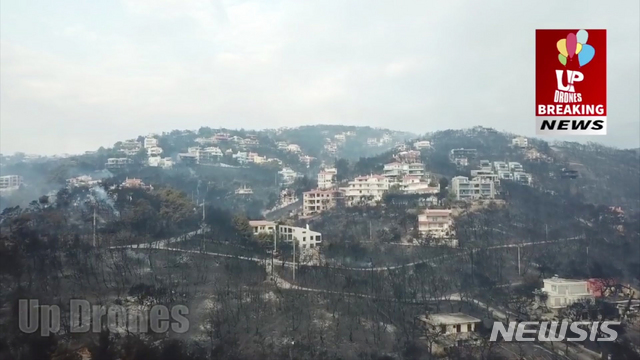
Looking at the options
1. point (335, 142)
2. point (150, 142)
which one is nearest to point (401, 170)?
point (335, 142)

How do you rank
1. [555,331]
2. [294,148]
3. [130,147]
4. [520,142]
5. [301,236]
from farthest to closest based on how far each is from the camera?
[294,148] < [520,142] < [130,147] < [301,236] < [555,331]

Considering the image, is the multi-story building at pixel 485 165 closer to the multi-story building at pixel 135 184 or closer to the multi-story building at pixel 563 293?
the multi-story building at pixel 563 293

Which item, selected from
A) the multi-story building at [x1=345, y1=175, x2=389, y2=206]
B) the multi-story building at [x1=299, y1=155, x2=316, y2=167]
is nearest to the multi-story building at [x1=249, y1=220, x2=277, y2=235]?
the multi-story building at [x1=345, y1=175, x2=389, y2=206]

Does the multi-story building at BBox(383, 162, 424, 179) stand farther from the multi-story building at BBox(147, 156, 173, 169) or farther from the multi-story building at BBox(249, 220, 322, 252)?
the multi-story building at BBox(147, 156, 173, 169)

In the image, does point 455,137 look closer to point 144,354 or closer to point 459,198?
point 459,198

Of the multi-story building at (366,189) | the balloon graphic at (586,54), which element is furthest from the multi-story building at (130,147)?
the balloon graphic at (586,54)

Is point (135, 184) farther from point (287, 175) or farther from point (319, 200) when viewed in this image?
point (287, 175)

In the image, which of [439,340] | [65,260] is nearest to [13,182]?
[65,260]

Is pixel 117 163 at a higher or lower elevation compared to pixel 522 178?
higher
